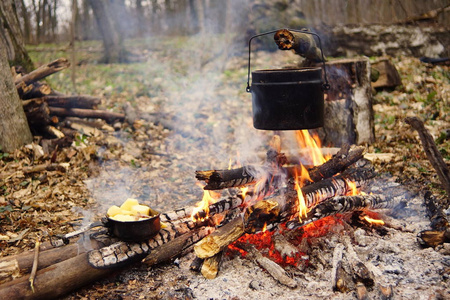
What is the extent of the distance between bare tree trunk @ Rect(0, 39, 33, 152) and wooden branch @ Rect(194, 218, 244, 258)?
3954mm

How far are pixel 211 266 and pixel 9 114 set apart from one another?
419cm

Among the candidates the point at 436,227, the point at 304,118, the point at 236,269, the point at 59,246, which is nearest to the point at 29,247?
the point at 59,246

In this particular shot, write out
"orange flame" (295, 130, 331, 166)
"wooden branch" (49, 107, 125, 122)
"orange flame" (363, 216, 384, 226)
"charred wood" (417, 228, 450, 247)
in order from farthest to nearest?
1. "wooden branch" (49, 107, 125, 122)
2. "orange flame" (295, 130, 331, 166)
3. "orange flame" (363, 216, 384, 226)
4. "charred wood" (417, 228, 450, 247)

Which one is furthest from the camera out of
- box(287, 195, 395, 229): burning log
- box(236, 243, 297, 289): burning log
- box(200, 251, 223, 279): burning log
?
box(287, 195, 395, 229): burning log

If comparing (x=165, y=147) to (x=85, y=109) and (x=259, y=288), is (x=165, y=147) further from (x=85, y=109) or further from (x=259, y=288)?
(x=259, y=288)

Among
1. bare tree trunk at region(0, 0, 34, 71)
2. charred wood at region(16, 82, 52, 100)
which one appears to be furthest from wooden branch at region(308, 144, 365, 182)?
bare tree trunk at region(0, 0, 34, 71)

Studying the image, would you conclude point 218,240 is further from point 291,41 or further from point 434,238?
point 291,41

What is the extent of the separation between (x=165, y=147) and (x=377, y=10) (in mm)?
7797

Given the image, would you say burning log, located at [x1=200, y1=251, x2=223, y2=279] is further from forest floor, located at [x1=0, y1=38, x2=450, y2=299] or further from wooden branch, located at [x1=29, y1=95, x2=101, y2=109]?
wooden branch, located at [x1=29, y1=95, x2=101, y2=109]

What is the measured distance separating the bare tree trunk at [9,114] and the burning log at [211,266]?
402 centimetres

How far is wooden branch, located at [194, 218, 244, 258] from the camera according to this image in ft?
10.3

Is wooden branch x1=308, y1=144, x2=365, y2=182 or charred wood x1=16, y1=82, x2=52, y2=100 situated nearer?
wooden branch x1=308, y1=144, x2=365, y2=182

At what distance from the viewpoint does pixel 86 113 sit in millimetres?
6996

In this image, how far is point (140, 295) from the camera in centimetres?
297
